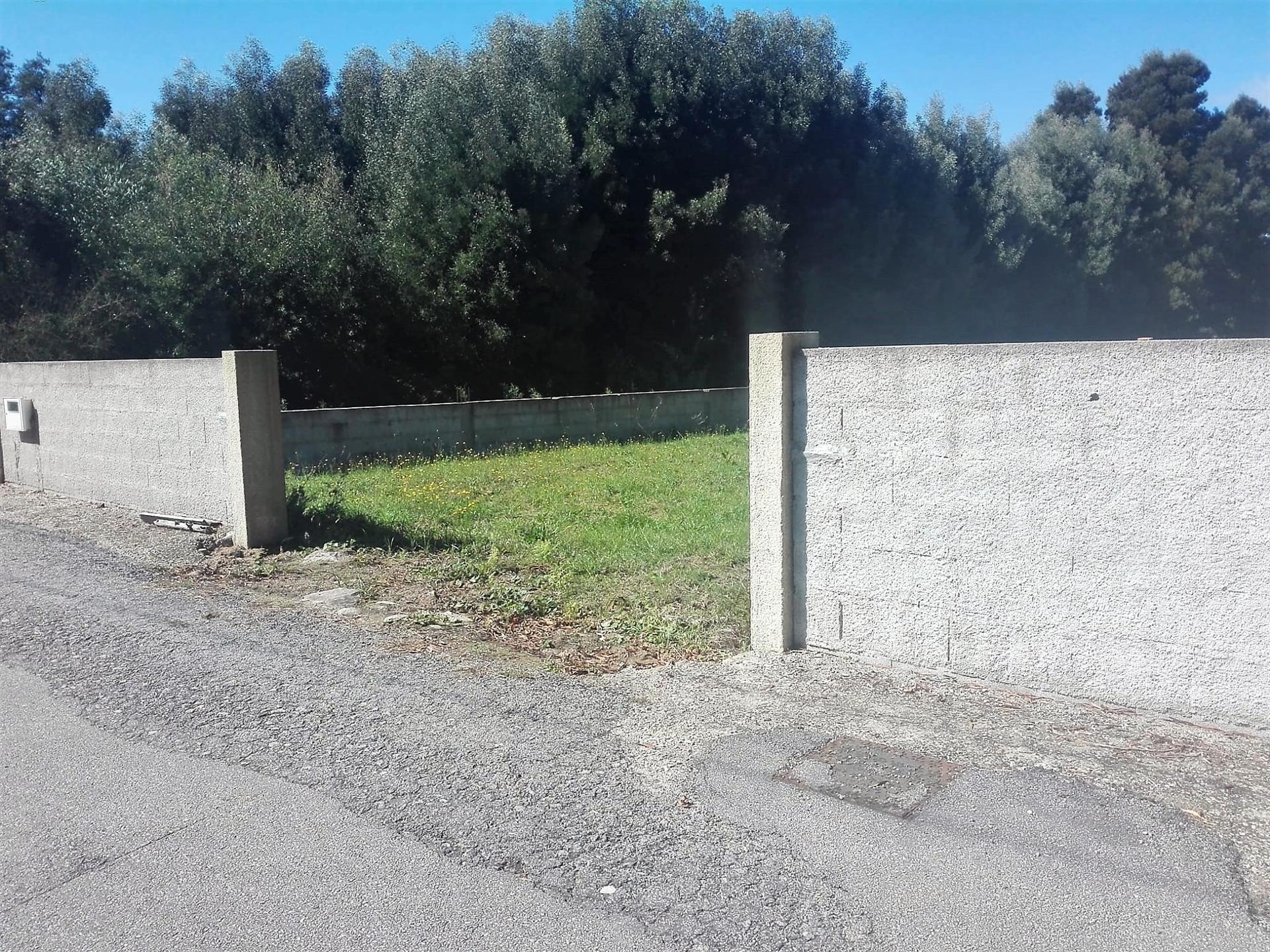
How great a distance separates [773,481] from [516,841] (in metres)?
2.56

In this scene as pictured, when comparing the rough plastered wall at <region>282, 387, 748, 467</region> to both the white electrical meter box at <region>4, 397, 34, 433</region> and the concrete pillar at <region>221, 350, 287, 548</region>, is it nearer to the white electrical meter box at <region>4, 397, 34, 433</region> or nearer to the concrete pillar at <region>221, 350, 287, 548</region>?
the concrete pillar at <region>221, 350, 287, 548</region>

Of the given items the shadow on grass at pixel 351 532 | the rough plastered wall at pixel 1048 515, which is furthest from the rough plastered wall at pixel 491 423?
the rough plastered wall at pixel 1048 515

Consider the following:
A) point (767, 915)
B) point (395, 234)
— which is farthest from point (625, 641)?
point (395, 234)

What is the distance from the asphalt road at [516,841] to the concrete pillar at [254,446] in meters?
3.54

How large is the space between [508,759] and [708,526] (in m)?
5.02

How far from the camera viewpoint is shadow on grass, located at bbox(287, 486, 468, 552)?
8789 mm

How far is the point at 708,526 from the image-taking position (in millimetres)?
9227

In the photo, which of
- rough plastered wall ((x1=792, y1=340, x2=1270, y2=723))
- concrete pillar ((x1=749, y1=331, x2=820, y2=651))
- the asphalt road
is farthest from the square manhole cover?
concrete pillar ((x1=749, y1=331, x2=820, y2=651))

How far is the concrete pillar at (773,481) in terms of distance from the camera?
5.50m

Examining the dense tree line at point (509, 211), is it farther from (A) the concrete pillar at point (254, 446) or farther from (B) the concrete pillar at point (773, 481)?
(B) the concrete pillar at point (773, 481)

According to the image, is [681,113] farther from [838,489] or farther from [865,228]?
[838,489]

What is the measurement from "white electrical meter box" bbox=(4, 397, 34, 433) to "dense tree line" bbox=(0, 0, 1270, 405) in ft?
20.7

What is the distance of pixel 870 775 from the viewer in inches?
163

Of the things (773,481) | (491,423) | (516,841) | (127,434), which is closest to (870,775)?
(516,841)
